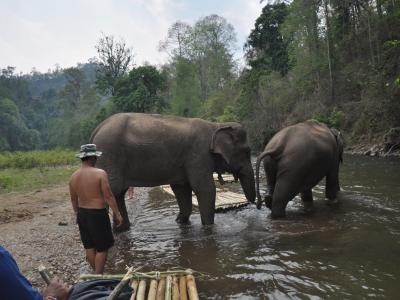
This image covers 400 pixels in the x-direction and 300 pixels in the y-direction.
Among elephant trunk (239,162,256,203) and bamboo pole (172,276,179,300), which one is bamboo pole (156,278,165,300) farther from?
elephant trunk (239,162,256,203)

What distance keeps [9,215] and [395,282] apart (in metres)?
8.55

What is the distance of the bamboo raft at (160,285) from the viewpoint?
12.9 ft

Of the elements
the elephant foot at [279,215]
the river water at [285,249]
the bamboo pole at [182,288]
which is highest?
the bamboo pole at [182,288]

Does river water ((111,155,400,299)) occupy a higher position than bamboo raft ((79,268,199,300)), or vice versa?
bamboo raft ((79,268,199,300))

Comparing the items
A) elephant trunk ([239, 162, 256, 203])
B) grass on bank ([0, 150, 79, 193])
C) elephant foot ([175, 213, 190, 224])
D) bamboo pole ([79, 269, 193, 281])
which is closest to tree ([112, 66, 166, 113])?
grass on bank ([0, 150, 79, 193])

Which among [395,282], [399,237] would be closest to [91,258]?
[395,282]

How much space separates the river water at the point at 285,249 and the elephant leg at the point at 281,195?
20 centimetres

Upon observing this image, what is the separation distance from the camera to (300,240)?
21.4 ft

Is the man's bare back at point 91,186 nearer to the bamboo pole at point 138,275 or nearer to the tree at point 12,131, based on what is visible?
the bamboo pole at point 138,275

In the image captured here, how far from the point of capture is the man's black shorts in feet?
17.0

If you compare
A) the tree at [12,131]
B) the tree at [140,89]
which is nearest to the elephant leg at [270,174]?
the tree at [140,89]

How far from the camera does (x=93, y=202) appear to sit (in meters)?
5.19

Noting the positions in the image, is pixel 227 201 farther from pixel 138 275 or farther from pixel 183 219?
pixel 138 275

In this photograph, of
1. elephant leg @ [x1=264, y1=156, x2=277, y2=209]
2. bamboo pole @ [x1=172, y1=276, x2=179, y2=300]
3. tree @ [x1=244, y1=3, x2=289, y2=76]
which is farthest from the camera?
tree @ [x1=244, y1=3, x2=289, y2=76]
